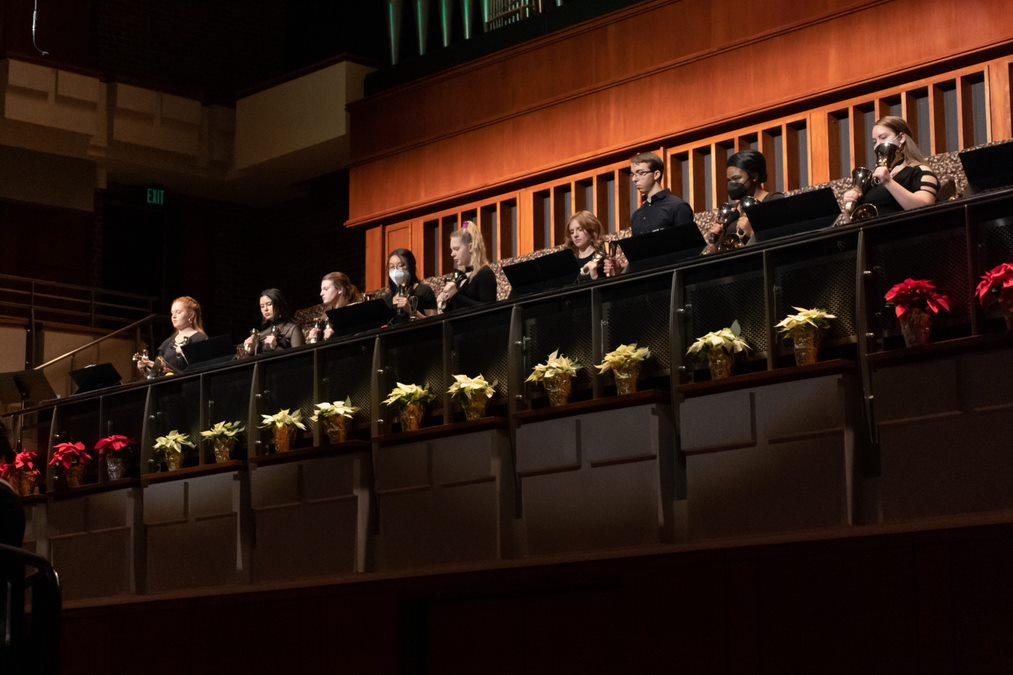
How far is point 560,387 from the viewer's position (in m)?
6.17

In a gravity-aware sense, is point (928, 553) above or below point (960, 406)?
below

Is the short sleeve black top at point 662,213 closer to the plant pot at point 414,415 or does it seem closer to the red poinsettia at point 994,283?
the plant pot at point 414,415

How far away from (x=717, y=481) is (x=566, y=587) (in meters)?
0.88

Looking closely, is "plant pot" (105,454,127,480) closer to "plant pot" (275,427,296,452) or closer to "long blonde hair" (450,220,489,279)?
"plant pot" (275,427,296,452)

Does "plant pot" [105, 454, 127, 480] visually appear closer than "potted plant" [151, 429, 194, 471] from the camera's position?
No

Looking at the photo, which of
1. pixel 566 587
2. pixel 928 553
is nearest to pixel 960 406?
pixel 928 553

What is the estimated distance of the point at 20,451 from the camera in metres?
8.54

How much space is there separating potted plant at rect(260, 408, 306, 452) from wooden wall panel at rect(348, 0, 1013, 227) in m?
2.99

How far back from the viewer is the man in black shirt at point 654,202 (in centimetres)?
689

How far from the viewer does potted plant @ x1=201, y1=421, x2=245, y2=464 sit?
728 cm

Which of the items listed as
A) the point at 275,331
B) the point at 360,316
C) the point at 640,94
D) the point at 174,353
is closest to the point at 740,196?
the point at 360,316

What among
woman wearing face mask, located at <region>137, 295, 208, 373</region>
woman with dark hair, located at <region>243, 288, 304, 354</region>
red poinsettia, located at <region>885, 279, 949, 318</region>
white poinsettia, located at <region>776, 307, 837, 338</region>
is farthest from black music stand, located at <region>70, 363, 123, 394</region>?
red poinsettia, located at <region>885, 279, 949, 318</region>

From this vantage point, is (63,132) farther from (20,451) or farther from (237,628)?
(237,628)

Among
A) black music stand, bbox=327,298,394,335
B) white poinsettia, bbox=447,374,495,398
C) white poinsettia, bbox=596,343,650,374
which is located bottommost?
white poinsettia, bbox=447,374,495,398
